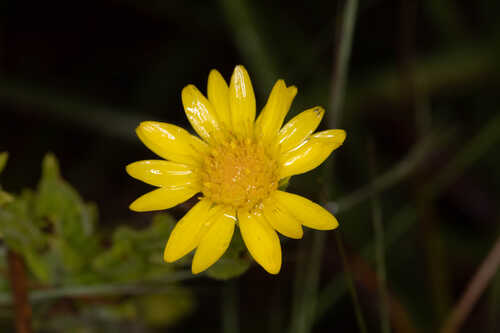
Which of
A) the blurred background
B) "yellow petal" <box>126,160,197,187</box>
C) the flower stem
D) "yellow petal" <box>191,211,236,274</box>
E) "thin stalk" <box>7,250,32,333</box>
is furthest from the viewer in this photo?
the blurred background

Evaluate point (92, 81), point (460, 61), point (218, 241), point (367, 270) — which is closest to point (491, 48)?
point (460, 61)

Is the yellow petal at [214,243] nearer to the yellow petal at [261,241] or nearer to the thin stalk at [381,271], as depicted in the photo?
→ the yellow petal at [261,241]

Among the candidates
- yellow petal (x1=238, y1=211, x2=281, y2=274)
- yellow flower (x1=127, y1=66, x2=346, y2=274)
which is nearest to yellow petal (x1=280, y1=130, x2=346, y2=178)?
yellow flower (x1=127, y1=66, x2=346, y2=274)

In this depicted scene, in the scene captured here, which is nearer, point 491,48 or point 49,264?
point 49,264

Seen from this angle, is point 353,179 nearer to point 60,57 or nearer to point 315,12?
point 315,12

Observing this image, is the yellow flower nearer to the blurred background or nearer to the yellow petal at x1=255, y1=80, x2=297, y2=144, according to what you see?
the yellow petal at x1=255, y1=80, x2=297, y2=144
